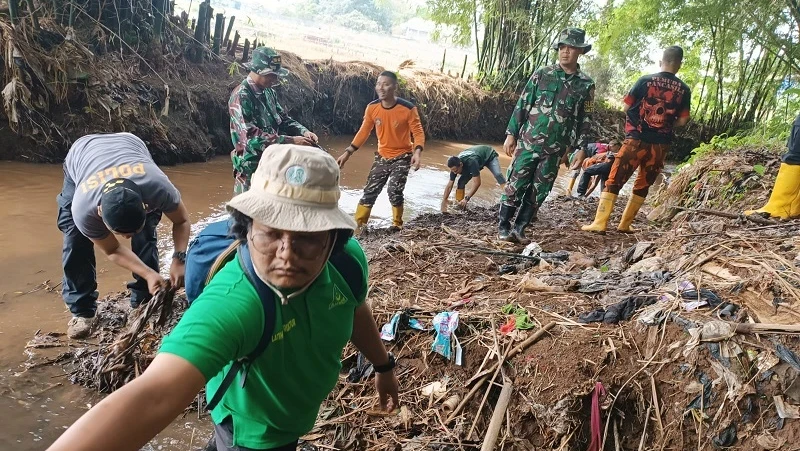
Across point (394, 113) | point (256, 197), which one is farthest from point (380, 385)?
point (394, 113)

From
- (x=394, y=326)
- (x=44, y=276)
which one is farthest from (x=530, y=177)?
(x=44, y=276)

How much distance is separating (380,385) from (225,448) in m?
0.68

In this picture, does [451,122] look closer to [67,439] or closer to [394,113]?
[394,113]

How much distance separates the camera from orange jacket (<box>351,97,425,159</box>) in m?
5.86

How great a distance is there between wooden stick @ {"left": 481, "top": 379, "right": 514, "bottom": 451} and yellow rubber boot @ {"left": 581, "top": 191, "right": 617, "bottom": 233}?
3.51 m

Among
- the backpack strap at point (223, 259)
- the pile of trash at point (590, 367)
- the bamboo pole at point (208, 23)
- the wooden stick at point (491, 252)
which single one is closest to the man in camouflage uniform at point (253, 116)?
the wooden stick at point (491, 252)

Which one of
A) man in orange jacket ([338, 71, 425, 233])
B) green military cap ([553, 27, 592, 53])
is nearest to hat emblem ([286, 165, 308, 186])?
green military cap ([553, 27, 592, 53])

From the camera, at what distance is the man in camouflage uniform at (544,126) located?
483cm

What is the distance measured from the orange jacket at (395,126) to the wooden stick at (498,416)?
3.83 metres

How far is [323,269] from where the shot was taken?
146 cm

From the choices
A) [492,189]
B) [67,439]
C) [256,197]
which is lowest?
[492,189]

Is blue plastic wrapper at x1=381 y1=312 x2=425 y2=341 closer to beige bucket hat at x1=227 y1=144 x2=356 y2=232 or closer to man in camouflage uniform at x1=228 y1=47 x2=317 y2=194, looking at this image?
beige bucket hat at x1=227 y1=144 x2=356 y2=232

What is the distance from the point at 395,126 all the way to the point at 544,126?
1.76m

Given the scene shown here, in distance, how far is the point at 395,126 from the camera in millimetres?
5848
